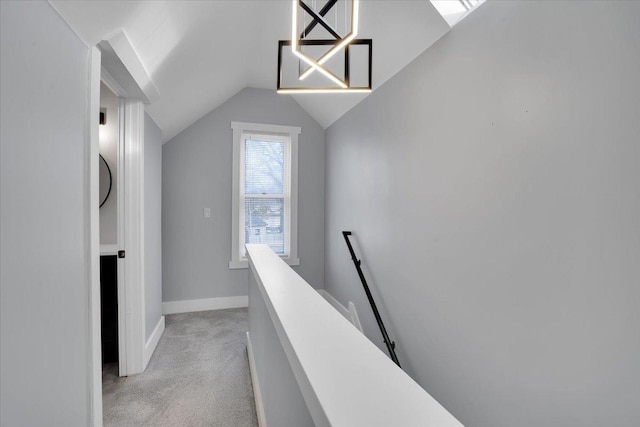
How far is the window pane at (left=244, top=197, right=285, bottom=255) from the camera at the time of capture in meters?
3.72

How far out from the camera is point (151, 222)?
251 centimetres

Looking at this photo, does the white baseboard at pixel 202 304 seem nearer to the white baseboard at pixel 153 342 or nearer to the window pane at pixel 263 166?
the white baseboard at pixel 153 342

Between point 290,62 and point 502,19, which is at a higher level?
point 290,62

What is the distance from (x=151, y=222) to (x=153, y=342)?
102 cm

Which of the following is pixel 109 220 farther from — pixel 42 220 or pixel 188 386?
pixel 42 220

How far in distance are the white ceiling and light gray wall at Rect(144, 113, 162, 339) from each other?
0.20 meters

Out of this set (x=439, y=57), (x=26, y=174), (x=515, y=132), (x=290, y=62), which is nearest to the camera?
(x=26, y=174)

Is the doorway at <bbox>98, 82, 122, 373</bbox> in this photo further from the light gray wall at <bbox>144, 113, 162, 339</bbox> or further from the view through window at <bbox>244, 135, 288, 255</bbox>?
the view through window at <bbox>244, 135, 288, 255</bbox>

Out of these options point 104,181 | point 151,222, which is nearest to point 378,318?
point 151,222

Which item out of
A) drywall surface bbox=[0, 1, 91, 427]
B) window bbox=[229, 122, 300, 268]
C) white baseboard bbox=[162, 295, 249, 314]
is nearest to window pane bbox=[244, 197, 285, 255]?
window bbox=[229, 122, 300, 268]

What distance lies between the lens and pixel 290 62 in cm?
293

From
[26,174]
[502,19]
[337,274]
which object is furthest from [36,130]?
[337,274]

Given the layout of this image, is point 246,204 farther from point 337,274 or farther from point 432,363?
point 432,363

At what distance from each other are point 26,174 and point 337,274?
2.97 m
